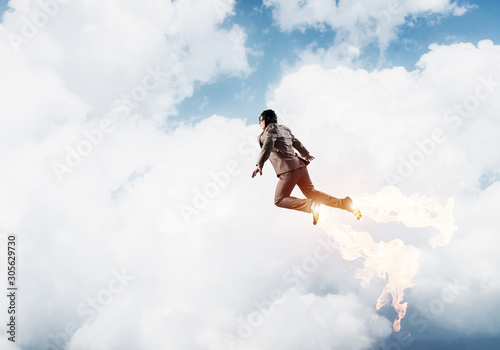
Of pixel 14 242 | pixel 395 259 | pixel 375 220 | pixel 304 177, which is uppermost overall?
pixel 14 242

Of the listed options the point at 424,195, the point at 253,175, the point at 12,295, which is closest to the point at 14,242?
the point at 12,295

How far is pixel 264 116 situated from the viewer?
8492mm

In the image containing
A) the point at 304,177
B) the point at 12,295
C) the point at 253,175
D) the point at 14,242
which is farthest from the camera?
the point at 12,295

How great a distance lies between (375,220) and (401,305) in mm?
4099

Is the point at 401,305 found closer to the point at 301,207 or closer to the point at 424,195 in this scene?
the point at 424,195

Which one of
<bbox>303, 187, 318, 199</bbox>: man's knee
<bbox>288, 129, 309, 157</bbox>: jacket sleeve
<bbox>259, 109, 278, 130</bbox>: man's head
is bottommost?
<bbox>303, 187, 318, 199</bbox>: man's knee

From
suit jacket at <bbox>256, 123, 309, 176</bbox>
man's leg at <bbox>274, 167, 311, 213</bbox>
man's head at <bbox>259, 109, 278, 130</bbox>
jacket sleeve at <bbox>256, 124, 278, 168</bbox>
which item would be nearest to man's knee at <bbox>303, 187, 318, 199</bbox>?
man's leg at <bbox>274, 167, 311, 213</bbox>

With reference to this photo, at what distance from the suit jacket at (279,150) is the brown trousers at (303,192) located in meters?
0.18

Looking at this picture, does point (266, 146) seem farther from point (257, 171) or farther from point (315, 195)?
point (315, 195)

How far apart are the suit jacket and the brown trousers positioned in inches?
7.0

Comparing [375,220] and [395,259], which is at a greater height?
[375,220]

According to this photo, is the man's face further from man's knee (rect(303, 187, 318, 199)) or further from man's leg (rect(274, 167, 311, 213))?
man's knee (rect(303, 187, 318, 199))

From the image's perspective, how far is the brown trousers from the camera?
8.24 meters

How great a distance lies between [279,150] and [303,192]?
4.23 feet
